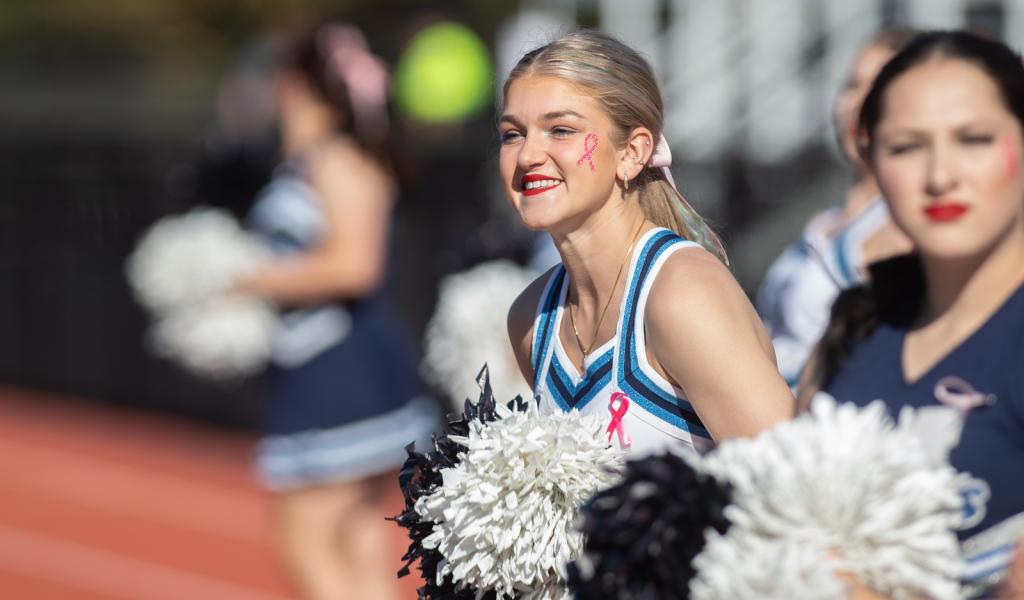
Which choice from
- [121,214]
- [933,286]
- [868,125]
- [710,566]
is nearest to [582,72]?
[868,125]

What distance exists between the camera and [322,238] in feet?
16.4

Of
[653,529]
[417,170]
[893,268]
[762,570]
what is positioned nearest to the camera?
[762,570]

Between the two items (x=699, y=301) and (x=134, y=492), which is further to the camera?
(x=134, y=492)

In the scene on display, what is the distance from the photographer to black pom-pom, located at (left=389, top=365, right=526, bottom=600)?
7.55 ft

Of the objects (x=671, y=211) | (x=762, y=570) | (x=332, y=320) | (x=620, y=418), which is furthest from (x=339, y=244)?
(x=762, y=570)

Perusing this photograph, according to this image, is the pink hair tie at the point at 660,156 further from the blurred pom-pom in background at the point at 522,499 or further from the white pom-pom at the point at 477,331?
the white pom-pom at the point at 477,331

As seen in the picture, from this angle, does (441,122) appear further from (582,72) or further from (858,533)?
(858,533)

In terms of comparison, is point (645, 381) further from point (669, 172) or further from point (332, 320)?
point (332, 320)

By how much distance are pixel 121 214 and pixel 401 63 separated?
7.30 feet

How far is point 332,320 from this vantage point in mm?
5078

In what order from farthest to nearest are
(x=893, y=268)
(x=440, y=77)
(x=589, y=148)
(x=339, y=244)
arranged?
1. (x=440, y=77)
2. (x=339, y=244)
3. (x=893, y=268)
4. (x=589, y=148)

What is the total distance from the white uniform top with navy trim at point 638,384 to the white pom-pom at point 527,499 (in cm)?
8

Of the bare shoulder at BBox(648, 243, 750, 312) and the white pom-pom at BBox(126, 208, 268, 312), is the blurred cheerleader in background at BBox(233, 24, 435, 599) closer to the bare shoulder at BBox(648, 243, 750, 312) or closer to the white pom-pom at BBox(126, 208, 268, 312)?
the white pom-pom at BBox(126, 208, 268, 312)

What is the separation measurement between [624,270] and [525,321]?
1.20 feet
